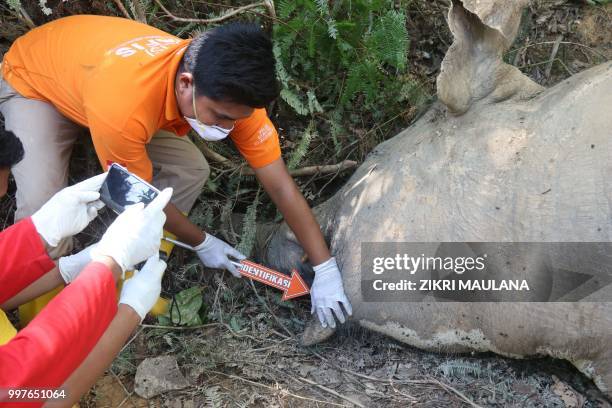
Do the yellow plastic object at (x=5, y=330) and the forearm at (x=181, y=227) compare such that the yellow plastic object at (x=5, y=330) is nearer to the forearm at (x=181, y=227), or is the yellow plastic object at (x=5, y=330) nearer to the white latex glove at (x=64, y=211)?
the white latex glove at (x=64, y=211)

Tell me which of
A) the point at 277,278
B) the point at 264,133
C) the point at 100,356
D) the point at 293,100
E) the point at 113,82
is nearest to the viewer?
the point at 100,356

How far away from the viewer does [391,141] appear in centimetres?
377

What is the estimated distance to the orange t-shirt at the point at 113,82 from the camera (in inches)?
118

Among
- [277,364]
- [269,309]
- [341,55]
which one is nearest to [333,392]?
[277,364]

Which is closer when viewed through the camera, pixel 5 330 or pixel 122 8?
pixel 5 330

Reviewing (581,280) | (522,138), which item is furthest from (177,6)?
(581,280)

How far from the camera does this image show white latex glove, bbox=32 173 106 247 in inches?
119

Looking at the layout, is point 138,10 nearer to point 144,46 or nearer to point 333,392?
point 144,46

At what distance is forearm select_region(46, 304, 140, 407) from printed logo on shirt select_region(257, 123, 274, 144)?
4.17 feet

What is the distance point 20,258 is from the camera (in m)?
3.01

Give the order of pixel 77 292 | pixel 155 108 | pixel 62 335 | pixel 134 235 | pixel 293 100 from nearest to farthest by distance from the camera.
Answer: pixel 62 335 < pixel 77 292 < pixel 134 235 < pixel 155 108 < pixel 293 100

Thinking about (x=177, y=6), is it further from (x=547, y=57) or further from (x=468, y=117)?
(x=547, y=57)

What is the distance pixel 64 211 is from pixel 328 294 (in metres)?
1.53

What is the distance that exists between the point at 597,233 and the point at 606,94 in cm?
66
